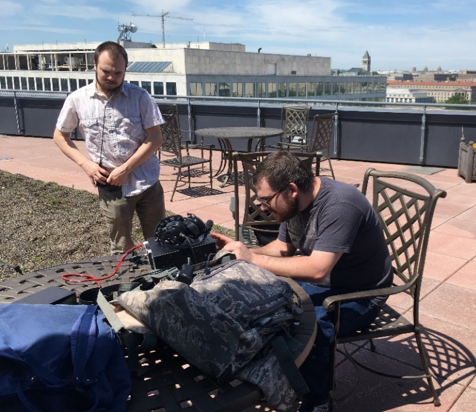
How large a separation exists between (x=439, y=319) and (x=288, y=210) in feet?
5.62

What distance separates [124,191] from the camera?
3260 mm

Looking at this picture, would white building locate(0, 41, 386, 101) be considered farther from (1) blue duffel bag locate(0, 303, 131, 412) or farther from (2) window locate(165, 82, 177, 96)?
(1) blue duffel bag locate(0, 303, 131, 412)

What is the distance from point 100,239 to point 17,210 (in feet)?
4.97

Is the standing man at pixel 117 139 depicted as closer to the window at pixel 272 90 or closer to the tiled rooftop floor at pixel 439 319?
the tiled rooftop floor at pixel 439 319

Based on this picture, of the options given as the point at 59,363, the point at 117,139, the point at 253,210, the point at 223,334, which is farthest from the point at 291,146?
the point at 59,363

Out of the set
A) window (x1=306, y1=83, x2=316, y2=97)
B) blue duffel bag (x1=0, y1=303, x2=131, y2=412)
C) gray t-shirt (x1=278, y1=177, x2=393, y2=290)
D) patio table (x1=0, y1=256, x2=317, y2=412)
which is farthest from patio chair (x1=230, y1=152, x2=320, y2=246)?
window (x1=306, y1=83, x2=316, y2=97)

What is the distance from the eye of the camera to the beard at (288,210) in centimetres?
219

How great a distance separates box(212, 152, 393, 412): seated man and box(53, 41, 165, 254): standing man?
1.14 meters

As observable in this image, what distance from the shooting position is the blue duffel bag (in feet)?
4.33

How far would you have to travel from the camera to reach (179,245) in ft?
7.13

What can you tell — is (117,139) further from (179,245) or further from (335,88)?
(335,88)

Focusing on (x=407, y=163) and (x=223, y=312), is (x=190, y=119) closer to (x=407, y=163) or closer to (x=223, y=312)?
(x=407, y=163)

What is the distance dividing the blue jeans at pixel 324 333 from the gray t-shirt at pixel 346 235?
8 centimetres

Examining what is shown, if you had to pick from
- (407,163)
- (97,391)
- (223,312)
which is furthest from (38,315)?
(407,163)
